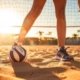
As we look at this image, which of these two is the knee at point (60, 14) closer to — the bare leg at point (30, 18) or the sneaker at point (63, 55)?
the bare leg at point (30, 18)

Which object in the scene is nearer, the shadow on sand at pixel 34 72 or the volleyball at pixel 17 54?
the shadow on sand at pixel 34 72

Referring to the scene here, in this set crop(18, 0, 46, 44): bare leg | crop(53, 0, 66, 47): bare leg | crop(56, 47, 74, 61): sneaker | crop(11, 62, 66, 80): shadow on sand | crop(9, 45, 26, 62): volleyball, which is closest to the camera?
Result: crop(11, 62, 66, 80): shadow on sand

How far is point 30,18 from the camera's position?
4.30 m

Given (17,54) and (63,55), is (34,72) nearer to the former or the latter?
(17,54)

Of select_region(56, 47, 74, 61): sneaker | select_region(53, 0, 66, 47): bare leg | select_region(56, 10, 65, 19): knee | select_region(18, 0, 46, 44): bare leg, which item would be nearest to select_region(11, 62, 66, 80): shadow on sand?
select_region(18, 0, 46, 44): bare leg

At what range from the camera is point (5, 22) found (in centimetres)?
1171

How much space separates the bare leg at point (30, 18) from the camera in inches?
165

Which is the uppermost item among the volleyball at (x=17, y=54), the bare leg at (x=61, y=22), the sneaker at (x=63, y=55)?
the bare leg at (x=61, y=22)

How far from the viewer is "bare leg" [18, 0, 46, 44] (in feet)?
13.8

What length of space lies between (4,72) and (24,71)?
0.25 m

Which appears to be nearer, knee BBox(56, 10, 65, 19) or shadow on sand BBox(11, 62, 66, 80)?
shadow on sand BBox(11, 62, 66, 80)

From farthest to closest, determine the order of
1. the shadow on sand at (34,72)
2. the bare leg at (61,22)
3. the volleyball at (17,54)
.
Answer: the bare leg at (61,22) → the volleyball at (17,54) → the shadow on sand at (34,72)

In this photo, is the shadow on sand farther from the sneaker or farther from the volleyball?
the sneaker

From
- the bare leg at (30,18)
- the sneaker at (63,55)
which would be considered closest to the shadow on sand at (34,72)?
the bare leg at (30,18)
